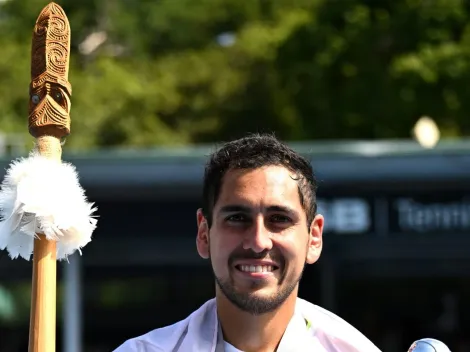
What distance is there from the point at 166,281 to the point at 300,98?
8.30 metres

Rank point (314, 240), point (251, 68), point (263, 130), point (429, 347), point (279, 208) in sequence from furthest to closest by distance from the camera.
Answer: point (251, 68) < point (263, 130) < point (314, 240) < point (279, 208) < point (429, 347)

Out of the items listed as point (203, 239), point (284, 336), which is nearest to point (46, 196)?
point (203, 239)

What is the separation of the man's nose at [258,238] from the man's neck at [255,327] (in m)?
0.17

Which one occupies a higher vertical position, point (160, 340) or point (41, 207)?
point (41, 207)

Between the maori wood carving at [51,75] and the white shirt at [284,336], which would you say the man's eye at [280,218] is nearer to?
the white shirt at [284,336]

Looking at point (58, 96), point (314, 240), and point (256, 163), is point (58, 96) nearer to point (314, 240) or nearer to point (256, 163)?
point (256, 163)

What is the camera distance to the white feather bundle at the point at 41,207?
9.17ft

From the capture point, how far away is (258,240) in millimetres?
2795

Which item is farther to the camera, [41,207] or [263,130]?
[263,130]

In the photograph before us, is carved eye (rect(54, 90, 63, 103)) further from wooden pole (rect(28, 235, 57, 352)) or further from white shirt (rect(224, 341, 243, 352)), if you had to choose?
white shirt (rect(224, 341, 243, 352))

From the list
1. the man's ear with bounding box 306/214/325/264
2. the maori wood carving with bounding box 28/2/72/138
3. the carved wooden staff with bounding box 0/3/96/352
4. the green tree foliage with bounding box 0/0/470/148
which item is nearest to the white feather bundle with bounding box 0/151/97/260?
the carved wooden staff with bounding box 0/3/96/352

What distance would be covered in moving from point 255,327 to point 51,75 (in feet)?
2.71

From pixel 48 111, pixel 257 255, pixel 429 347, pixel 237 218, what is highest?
pixel 48 111

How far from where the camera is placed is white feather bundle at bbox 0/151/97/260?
2.79 meters
